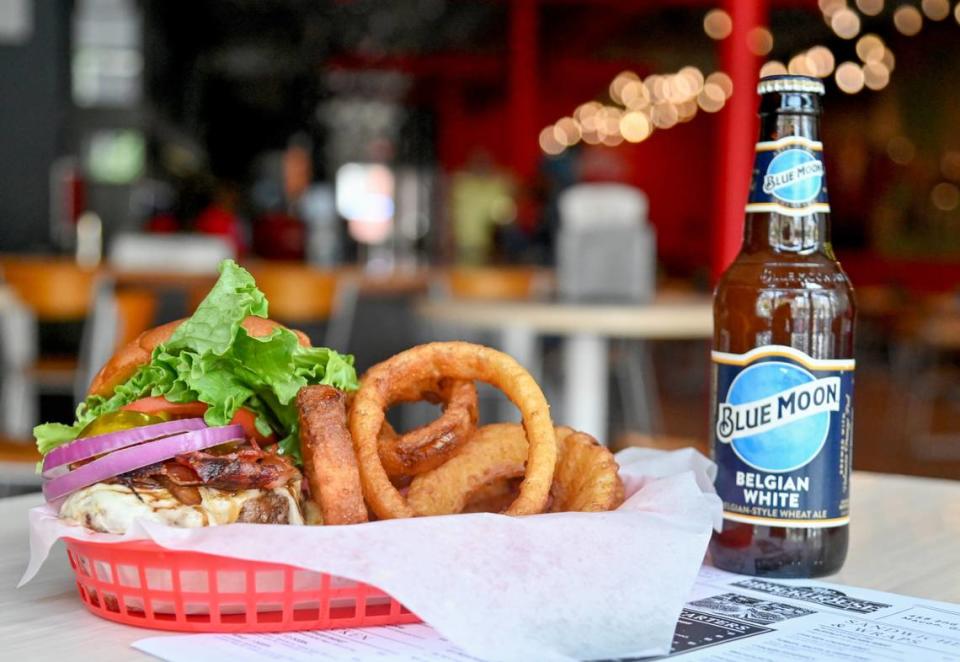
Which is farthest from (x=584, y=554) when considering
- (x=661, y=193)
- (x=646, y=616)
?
(x=661, y=193)

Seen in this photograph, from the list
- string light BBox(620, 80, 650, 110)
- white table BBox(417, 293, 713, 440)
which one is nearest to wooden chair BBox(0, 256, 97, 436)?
white table BBox(417, 293, 713, 440)

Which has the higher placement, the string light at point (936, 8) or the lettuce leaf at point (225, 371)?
the string light at point (936, 8)

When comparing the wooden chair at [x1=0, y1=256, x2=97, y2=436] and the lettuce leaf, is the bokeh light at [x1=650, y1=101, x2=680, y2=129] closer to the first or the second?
the wooden chair at [x1=0, y1=256, x2=97, y2=436]

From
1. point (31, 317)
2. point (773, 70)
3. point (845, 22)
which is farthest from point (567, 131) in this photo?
point (773, 70)

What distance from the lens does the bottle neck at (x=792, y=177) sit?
0.91m

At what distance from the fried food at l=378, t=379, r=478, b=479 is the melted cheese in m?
0.13

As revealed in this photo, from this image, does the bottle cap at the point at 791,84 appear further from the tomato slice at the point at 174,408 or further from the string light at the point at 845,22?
the string light at the point at 845,22

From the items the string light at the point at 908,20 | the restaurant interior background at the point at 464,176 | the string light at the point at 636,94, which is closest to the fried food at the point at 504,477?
the restaurant interior background at the point at 464,176

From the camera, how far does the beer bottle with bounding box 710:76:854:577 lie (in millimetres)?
850

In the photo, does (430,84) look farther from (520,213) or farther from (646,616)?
(646,616)

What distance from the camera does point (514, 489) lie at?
889 mm

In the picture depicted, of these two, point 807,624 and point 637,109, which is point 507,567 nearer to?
point 807,624

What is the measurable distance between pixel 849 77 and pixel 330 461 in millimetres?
14114

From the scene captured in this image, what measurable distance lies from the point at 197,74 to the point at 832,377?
14.5m
